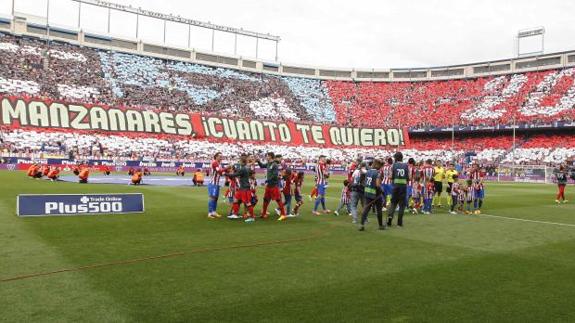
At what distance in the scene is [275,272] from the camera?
7.67 m

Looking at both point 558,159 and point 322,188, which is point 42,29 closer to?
point 322,188

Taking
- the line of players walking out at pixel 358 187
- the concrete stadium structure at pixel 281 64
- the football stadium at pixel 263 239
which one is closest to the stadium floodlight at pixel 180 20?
the concrete stadium structure at pixel 281 64

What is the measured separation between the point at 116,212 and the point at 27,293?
8.54 meters

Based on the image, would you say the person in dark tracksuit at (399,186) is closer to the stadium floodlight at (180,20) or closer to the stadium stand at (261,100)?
the stadium stand at (261,100)

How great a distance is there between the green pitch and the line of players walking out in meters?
0.87

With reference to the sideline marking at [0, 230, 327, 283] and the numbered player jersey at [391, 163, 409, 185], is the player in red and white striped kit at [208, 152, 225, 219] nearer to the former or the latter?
the sideline marking at [0, 230, 327, 283]

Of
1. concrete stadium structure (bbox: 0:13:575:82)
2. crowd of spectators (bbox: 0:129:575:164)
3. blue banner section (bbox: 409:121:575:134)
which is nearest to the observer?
crowd of spectators (bbox: 0:129:575:164)

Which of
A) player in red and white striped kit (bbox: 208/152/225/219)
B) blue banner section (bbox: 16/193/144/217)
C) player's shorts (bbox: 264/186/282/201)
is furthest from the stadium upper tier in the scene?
player's shorts (bbox: 264/186/282/201)

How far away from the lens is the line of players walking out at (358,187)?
13297 millimetres

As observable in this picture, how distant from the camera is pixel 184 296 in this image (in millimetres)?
6199

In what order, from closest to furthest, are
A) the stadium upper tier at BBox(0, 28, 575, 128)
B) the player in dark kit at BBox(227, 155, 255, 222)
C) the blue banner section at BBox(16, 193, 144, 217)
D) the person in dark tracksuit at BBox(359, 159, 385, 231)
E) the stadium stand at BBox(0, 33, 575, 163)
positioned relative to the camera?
the person in dark tracksuit at BBox(359, 159, 385, 231) → the blue banner section at BBox(16, 193, 144, 217) → the player in dark kit at BBox(227, 155, 255, 222) → the stadium stand at BBox(0, 33, 575, 163) → the stadium upper tier at BBox(0, 28, 575, 128)

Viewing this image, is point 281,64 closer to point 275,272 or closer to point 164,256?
point 164,256

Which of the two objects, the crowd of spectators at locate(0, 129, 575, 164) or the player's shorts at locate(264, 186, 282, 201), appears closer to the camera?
the player's shorts at locate(264, 186, 282, 201)

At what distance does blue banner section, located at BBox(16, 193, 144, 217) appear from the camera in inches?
518
